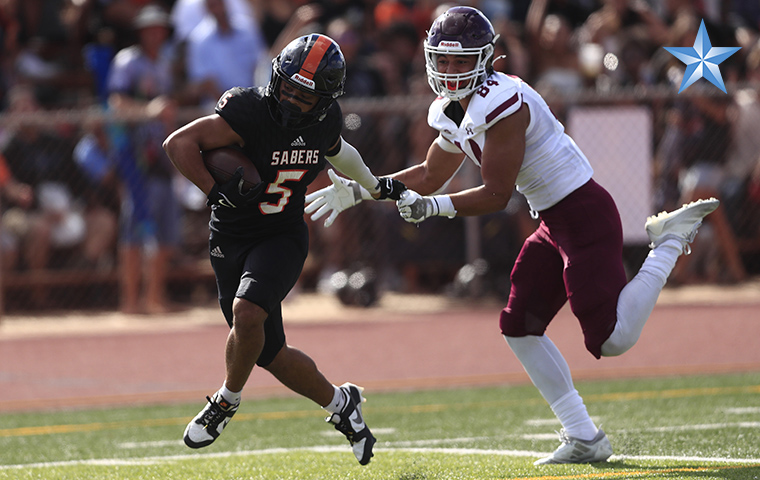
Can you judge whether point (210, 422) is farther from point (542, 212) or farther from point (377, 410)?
point (377, 410)

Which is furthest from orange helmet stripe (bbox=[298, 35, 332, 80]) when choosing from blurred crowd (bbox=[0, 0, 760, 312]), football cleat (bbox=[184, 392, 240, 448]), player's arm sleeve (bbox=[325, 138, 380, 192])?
blurred crowd (bbox=[0, 0, 760, 312])

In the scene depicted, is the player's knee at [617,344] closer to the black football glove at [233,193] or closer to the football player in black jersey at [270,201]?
the football player in black jersey at [270,201]

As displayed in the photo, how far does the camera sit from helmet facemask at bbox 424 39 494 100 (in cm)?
451

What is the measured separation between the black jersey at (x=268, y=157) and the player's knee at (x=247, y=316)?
0.43 meters

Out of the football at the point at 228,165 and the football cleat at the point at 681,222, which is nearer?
the football at the point at 228,165

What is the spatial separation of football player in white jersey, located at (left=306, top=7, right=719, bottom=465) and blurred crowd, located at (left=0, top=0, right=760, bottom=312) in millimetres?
5252

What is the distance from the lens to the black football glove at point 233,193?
432cm

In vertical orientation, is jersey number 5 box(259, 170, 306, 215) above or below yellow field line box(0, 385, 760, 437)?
A: above

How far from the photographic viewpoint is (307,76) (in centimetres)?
441

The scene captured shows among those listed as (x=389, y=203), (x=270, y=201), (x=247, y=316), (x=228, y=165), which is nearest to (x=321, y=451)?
(x=247, y=316)

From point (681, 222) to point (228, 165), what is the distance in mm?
2094

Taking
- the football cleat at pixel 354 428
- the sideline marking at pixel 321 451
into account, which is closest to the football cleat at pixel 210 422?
the football cleat at pixel 354 428

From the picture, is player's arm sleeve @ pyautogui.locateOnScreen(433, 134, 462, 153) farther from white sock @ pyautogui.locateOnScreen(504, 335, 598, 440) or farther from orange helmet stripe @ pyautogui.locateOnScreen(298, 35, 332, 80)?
white sock @ pyautogui.locateOnScreen(504, 335, 598, 440)

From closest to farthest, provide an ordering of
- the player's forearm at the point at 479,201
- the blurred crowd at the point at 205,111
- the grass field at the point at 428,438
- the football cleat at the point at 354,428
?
the player's forearm at the point at 479,201 < the grass field at the point at 428,438 < the football cleat at the point at 354,428 < the blurred crowd at the point at 205,111
